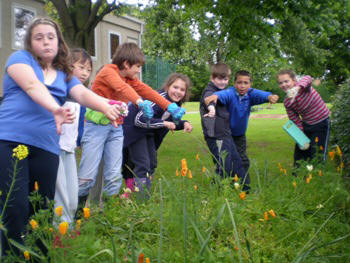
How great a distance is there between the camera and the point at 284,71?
5.23 metres

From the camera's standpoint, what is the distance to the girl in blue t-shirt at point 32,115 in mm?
2168

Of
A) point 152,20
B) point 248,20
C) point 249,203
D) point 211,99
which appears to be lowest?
point 249,203

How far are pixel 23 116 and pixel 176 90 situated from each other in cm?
228

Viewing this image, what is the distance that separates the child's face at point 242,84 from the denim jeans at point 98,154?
1.72 meters

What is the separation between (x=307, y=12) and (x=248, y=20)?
1.18 meters

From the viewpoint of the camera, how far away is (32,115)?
2283 millimetres

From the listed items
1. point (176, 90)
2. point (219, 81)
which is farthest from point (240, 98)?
point (176, 90)

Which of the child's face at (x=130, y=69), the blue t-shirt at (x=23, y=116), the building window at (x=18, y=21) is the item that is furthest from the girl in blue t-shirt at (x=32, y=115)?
the building window at (x=18, y=21)

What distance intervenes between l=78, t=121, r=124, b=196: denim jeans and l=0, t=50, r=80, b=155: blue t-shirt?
1.19 meters

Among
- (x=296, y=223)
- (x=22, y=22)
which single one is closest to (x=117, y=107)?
(x=296, y=223)

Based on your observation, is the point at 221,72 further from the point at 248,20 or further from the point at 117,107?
the point at 248,20

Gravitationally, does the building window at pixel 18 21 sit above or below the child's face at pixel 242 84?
above

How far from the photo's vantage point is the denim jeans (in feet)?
11.6

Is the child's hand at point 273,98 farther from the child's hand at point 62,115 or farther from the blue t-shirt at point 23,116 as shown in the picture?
the child's hand at point 62,115
